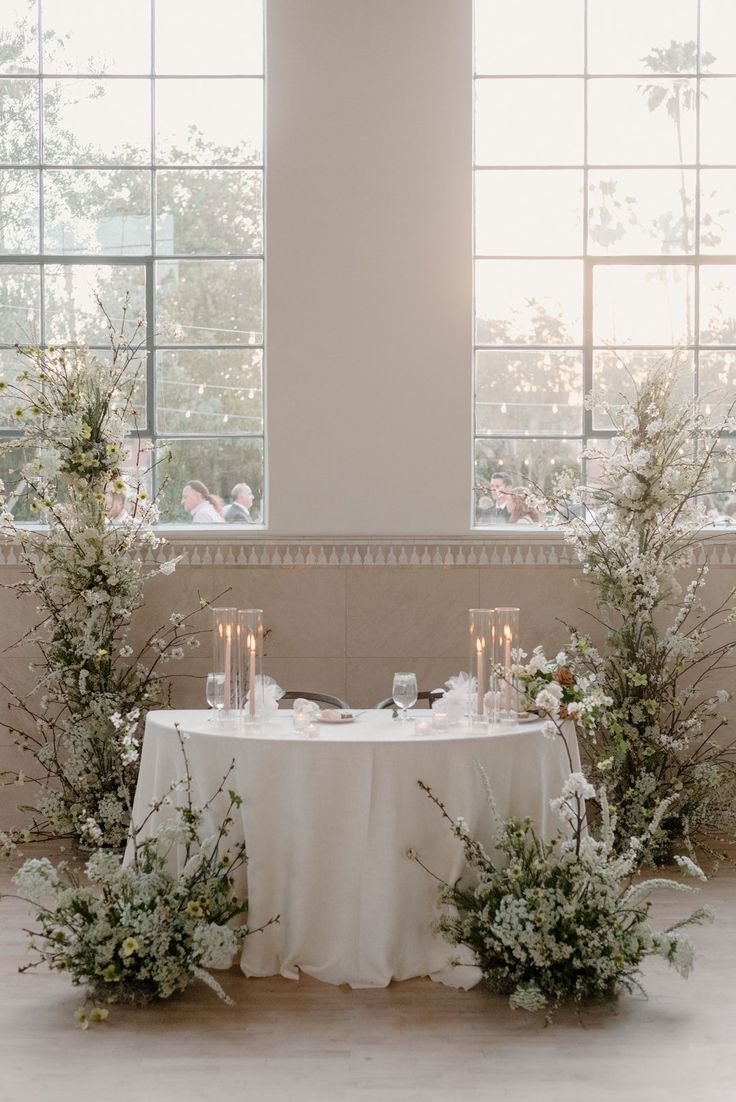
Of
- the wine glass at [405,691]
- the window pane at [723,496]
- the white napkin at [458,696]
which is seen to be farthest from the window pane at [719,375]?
the wine glass at [405,691]

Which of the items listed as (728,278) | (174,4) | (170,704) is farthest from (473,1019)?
(174,4)

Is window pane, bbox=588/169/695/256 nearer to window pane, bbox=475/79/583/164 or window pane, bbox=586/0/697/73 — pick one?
window pane, bbox=475/79/583/164

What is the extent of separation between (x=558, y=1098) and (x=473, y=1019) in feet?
1.54

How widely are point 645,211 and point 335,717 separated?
10.4ft

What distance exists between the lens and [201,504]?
562 cm

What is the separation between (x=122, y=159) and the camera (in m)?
5.66

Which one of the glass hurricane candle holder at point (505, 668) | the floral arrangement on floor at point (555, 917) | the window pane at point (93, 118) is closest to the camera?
the floral arrangement on floor at point (555, 917)

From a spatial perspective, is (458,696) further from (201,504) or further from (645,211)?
(645,211)

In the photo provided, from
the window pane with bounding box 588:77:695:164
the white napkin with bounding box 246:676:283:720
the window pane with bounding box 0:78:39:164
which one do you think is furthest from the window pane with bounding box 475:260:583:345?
the white napkin with bounding box 246:676:283:720

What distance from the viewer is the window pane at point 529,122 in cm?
564

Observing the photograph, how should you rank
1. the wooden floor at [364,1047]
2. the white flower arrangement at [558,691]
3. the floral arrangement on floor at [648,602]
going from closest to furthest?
1. the wooden floor at [364,1047]
2. the white flower arrangement at [558,691]
3. the floral arrangement on floor at [648,602]

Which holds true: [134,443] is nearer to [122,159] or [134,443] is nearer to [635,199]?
[122,159]

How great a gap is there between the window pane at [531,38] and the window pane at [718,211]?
823 mm

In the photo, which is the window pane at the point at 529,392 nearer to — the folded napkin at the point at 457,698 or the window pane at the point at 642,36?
the window pane at the point at 642,36
